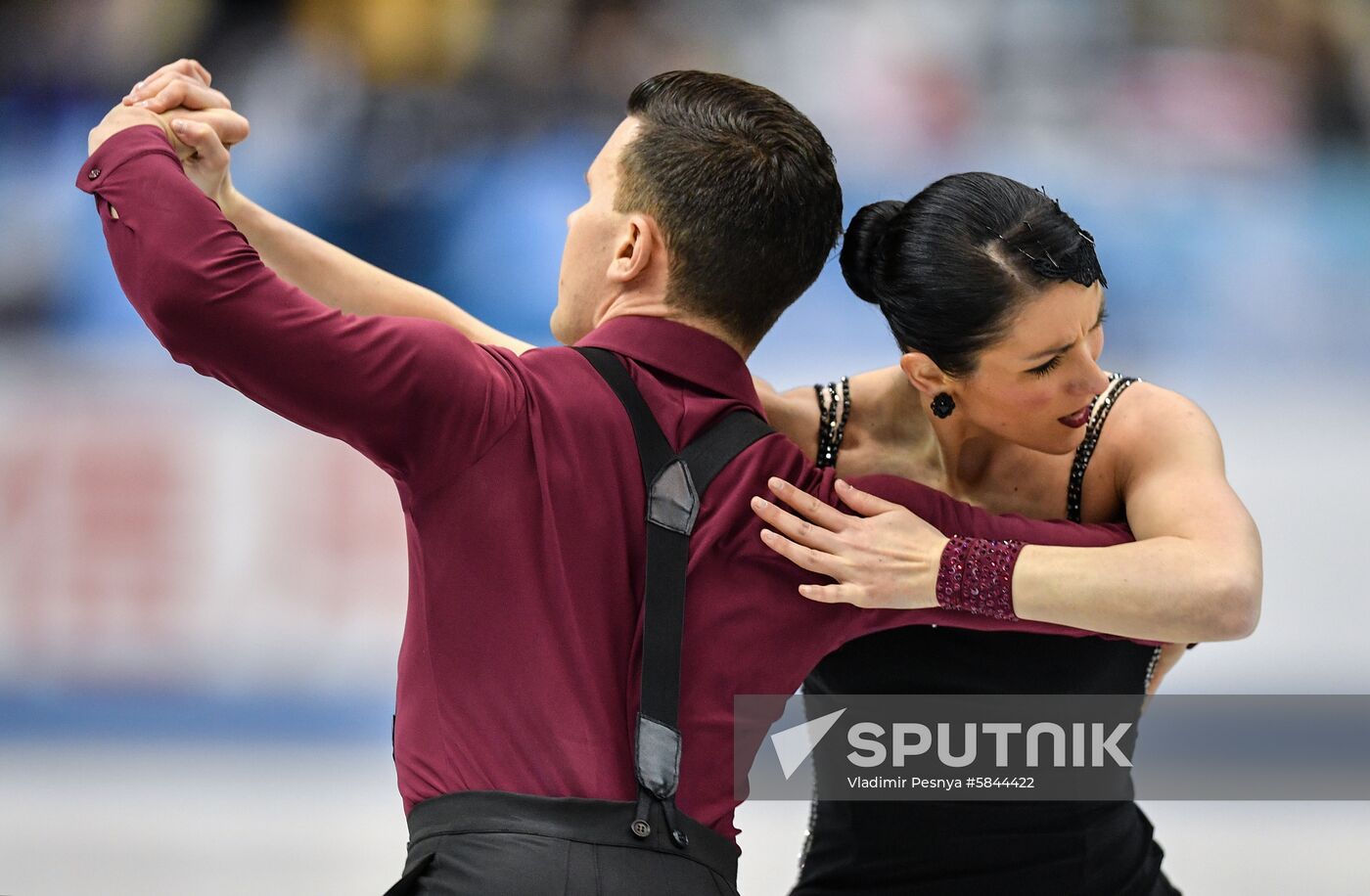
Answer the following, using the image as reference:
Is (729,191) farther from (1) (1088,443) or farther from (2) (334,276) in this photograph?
(2) (334,276)

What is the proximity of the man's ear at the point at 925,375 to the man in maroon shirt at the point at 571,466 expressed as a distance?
36cm

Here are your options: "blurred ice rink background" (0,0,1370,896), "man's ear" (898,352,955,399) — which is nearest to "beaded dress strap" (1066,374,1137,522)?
"man's ear" (898,352,955,399)

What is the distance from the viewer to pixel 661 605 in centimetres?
158

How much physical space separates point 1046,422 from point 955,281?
0.83 ft

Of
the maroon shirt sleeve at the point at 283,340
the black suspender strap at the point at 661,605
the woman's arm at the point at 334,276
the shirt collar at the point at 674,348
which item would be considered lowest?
the black suspender strap at the point at 661,605

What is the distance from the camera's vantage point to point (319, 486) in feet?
14.3

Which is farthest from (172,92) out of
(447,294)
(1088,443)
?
(447,294)

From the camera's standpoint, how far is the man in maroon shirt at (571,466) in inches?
55.7

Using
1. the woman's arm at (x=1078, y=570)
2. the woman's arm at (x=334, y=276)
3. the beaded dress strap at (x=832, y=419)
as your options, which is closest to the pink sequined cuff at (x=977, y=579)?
the woman's arm at (x=1078, y=570)

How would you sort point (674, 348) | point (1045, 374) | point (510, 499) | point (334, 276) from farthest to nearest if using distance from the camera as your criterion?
point (334, 276) → point (1045, 374) → point (674, 348) → point (510, 499)

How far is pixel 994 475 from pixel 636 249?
80 centimetres

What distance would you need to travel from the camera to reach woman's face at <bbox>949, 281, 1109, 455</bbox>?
1.94 meters

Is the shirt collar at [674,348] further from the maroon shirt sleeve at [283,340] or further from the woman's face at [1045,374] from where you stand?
the woman's face at [1045,374]

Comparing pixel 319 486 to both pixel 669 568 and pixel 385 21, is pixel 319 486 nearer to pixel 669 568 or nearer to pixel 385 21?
pixel 385 21
